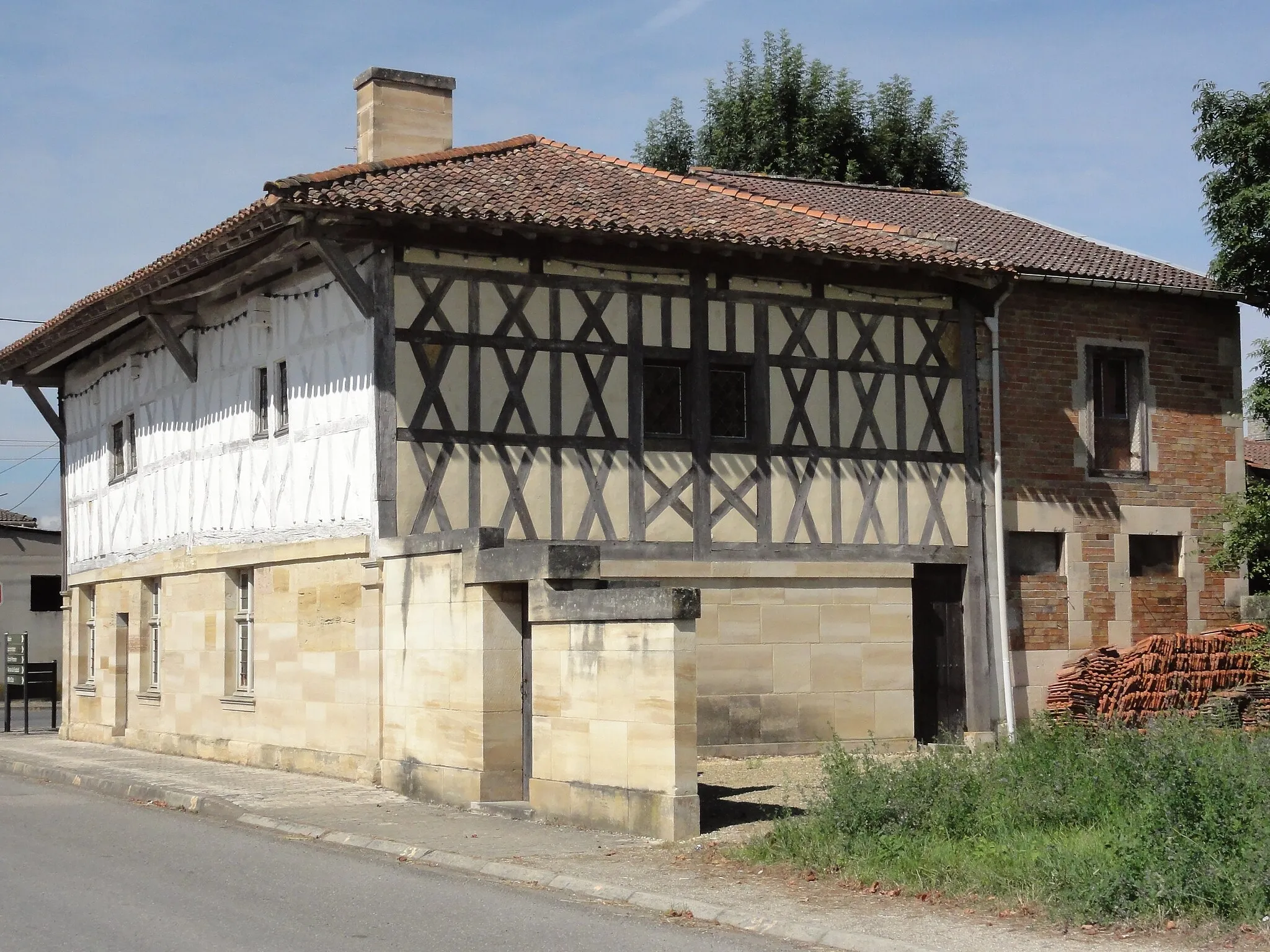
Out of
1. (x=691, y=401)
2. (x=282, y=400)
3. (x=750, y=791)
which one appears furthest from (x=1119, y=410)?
(x=282, y=400)

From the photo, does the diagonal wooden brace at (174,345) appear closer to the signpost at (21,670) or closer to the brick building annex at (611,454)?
the brick building annex at (611,454)

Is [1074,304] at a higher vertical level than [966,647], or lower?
higher

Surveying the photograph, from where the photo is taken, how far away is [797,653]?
1823 centimetres

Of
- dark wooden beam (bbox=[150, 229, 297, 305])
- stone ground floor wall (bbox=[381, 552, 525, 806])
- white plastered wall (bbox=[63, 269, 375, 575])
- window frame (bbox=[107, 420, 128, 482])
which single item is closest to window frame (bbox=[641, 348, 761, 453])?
white plastered wall (bbox=[63, 269, 375, 575])

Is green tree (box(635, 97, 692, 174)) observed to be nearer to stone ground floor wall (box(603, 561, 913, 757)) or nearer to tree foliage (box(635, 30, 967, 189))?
tree foliage (box(635, 30, 967, 189))

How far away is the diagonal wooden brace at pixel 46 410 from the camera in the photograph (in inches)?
1027

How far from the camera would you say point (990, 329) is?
19828 mm

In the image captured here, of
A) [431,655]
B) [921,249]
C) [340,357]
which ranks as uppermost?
[921,249]

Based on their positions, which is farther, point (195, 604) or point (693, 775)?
point (195, 604)

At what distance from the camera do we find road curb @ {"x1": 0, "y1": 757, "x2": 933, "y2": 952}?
26.7 ft

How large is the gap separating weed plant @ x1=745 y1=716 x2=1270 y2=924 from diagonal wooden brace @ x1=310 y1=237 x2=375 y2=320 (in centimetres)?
693

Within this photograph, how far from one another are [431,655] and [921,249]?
7.86 meters

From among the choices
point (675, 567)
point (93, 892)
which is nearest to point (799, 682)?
point (675, 567)

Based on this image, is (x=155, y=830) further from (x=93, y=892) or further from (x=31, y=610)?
(x=31, y=610)
